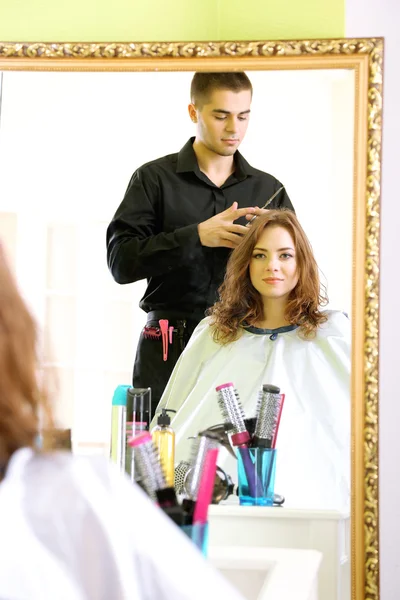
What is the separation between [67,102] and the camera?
1.58 meters

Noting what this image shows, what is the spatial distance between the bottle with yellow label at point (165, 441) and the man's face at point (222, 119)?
1.77 ft

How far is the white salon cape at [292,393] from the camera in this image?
1.50 metres

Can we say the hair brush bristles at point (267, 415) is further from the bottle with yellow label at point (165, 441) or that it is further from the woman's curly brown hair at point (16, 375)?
the woman's curly brown hair at point (16, 375)

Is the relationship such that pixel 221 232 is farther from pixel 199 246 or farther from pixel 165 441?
pixel 165 441

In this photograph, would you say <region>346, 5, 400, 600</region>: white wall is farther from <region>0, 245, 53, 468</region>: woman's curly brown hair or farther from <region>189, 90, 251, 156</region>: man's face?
<region>0, 245, 53, 468</region>: woman's curly brown hair

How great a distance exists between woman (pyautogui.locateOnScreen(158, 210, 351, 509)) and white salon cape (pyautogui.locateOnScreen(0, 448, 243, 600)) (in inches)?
31.9

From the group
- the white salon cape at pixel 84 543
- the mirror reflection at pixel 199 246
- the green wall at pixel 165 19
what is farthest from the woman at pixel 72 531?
the green wall at pixel 165 19

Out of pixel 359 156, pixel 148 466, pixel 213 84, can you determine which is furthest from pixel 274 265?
pixel 148 466

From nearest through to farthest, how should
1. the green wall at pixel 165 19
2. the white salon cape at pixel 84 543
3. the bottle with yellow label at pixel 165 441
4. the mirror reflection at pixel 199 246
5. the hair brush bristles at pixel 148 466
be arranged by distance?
the white salon cape at pixel 84 543
the hair brush bristles at pixel 148 466
the bottle with yellow label at pixel 165 441
the mirror reflection at pixel 199 246
the green wall at pixel 165 19

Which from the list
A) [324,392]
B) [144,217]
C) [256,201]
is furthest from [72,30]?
[324,392]

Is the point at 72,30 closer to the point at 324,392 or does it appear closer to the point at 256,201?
the point at 256,201

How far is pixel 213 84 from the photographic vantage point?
1573 millimetres

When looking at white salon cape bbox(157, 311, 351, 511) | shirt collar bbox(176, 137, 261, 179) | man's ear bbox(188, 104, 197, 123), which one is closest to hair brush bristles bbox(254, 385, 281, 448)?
white salon cape bbox(157, 311, 351, 511)

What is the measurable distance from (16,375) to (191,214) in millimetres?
892
